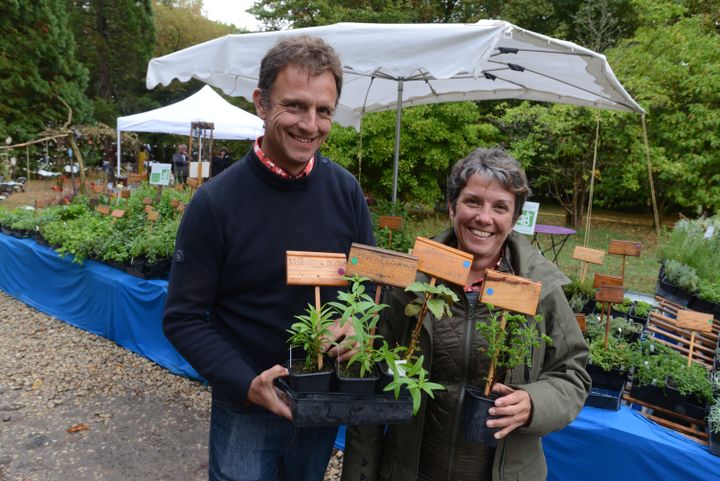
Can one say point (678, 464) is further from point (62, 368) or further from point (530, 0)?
point (530, 0)

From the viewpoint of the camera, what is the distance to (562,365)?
128 cm

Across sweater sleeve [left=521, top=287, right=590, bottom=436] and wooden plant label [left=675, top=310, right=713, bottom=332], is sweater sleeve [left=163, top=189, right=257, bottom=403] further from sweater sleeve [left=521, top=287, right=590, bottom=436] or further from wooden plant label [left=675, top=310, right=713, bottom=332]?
wooden plant label [left=675, top=310, right=713, bottom=332]

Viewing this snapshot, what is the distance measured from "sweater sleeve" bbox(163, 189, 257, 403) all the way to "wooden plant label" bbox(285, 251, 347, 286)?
0.21m

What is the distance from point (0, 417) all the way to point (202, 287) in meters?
2.99

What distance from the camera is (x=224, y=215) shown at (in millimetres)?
1206

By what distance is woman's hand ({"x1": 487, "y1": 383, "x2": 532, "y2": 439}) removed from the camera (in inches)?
44.1

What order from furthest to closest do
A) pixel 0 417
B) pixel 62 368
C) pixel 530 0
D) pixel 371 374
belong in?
pixel 530 0 → pixel 62 368 → pixel 0 417 → pixel 371 374

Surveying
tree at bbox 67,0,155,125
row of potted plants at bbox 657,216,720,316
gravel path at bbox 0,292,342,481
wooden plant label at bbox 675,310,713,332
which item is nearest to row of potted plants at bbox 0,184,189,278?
gravel path at bbox 0,292,342,481

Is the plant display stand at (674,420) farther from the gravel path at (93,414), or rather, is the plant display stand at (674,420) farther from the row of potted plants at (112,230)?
the row of potted plants at (112,230)

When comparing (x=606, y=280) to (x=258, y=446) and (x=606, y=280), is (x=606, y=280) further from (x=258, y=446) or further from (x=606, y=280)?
(x=258, y=446)

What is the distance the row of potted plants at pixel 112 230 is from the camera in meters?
3.88

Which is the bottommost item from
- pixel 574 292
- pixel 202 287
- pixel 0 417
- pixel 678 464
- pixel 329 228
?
pixel 0 417

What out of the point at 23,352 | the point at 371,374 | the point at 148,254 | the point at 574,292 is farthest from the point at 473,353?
the point at 23,352

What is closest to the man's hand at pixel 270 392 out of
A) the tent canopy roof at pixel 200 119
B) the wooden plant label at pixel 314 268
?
the wooden plant label at pixel 314 268
